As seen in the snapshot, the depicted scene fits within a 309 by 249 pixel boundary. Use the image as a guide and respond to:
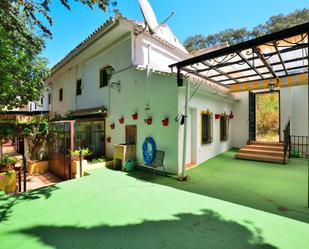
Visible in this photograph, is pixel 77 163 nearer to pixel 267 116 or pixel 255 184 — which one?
pixel 255 184

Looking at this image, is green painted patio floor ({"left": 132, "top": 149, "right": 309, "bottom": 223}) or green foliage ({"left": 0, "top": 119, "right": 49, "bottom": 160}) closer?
green painted patio floor ({"left": 132, "top": 149, "right": 309, "bottom": 223})

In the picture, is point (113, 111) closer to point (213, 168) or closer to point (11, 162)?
point (11, 162)

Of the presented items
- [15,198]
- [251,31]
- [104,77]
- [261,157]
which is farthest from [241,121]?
[251,31]

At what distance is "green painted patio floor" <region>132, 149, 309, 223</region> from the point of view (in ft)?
12.8

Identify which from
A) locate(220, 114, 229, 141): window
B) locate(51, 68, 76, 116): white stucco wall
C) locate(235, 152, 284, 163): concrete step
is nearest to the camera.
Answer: locate(235, 152, 284, 163): concrete step

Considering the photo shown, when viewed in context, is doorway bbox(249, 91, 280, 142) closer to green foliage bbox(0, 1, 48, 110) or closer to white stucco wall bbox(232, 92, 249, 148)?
white stucco wall bbox(232, 92, 249, 148)

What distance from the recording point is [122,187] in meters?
5.08

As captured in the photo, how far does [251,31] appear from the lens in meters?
22.8

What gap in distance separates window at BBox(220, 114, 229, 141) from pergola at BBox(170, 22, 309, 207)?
1.84 meters

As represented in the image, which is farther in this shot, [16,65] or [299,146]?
[299,146]

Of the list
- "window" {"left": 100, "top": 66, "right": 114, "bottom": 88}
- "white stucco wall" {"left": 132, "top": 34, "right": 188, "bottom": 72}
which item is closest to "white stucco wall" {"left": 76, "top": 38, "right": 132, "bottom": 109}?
"window" {"left": 100, "top": 66, "right": 114, "bottom": 88}

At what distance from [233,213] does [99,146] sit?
24.4ft

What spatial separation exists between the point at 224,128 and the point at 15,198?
382 inches

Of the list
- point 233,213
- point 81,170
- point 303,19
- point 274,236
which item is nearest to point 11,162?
point 81,170
